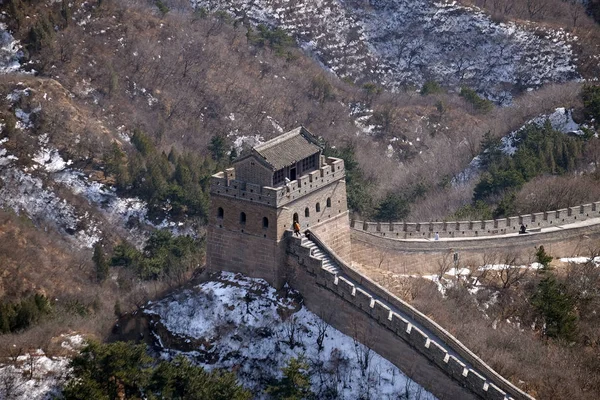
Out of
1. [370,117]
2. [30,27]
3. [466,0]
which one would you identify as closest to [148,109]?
[30,27]

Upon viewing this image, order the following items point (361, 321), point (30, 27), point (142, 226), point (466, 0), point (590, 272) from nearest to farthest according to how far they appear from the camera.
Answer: point (361, 321), point (590, 272), point (142, 226), point (30, 27), point (466, 0)

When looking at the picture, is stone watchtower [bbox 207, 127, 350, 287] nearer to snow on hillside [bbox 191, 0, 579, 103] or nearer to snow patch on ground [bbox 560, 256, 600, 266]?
snow patch on ground [bbox 560, 256, 600, 266]

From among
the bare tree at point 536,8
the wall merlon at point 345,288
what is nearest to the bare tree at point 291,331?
the wall merlon at point 345,288

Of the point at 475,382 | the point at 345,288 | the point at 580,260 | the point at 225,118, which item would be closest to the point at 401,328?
the point at 345,288

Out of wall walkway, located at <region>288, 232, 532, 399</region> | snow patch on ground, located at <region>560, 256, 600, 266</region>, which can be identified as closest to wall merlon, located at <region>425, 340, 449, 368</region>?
wall walkway, located at <region>288, 232, 532, 399</region>

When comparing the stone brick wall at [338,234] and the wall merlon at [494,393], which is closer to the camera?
the wall merlon at [494,393]

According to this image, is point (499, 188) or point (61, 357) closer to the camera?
point (61, 357)

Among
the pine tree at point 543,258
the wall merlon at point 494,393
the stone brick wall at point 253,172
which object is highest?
the stone brick wall at point 253,172

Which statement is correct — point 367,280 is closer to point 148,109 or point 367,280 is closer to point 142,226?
point 142,226

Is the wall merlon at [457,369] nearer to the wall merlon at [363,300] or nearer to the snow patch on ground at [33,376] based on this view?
the wall merlon at [363,300]
